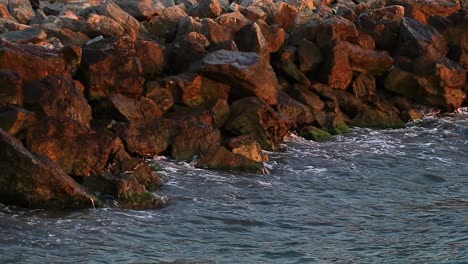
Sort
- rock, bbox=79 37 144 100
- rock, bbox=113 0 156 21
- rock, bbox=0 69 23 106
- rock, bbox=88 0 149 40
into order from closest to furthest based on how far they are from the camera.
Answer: rock, bbox=0 69 23 106, rock, bbox=79 37 144 100, rock, bbox=88 0 149 40, rock, bbox=113 0 156 21

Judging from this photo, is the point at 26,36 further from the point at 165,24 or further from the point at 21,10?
the point at 165,24

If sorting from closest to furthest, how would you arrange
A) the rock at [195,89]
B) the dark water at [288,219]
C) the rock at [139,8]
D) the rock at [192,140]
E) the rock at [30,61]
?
the dark water at [288,219]
the rock at [30,61]
the rock at [192,140]
the rock at [195,89]
the rock at [139,8]

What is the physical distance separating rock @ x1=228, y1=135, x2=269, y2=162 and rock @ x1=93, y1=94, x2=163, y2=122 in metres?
1.83

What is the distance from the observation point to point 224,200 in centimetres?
1596

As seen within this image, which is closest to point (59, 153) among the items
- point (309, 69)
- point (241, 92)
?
point (241, 92)

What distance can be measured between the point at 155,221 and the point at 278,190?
302cm

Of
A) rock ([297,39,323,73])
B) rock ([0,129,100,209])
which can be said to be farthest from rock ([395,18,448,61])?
rock ([0,129,100,209])

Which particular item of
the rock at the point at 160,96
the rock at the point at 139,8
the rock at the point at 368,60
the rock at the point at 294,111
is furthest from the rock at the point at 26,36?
the rock at the point at 368,60

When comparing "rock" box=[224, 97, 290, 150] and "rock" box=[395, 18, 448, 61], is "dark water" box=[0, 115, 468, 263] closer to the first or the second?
"rock" box=[224, 97, 290, 150]

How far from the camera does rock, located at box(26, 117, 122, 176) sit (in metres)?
16.2

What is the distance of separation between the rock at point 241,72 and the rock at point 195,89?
14 centimetres

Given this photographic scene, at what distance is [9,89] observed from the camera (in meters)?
17.0

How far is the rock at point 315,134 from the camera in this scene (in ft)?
68.2

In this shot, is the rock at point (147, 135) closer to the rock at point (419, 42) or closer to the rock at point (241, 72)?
the rock at point (241, 72)
